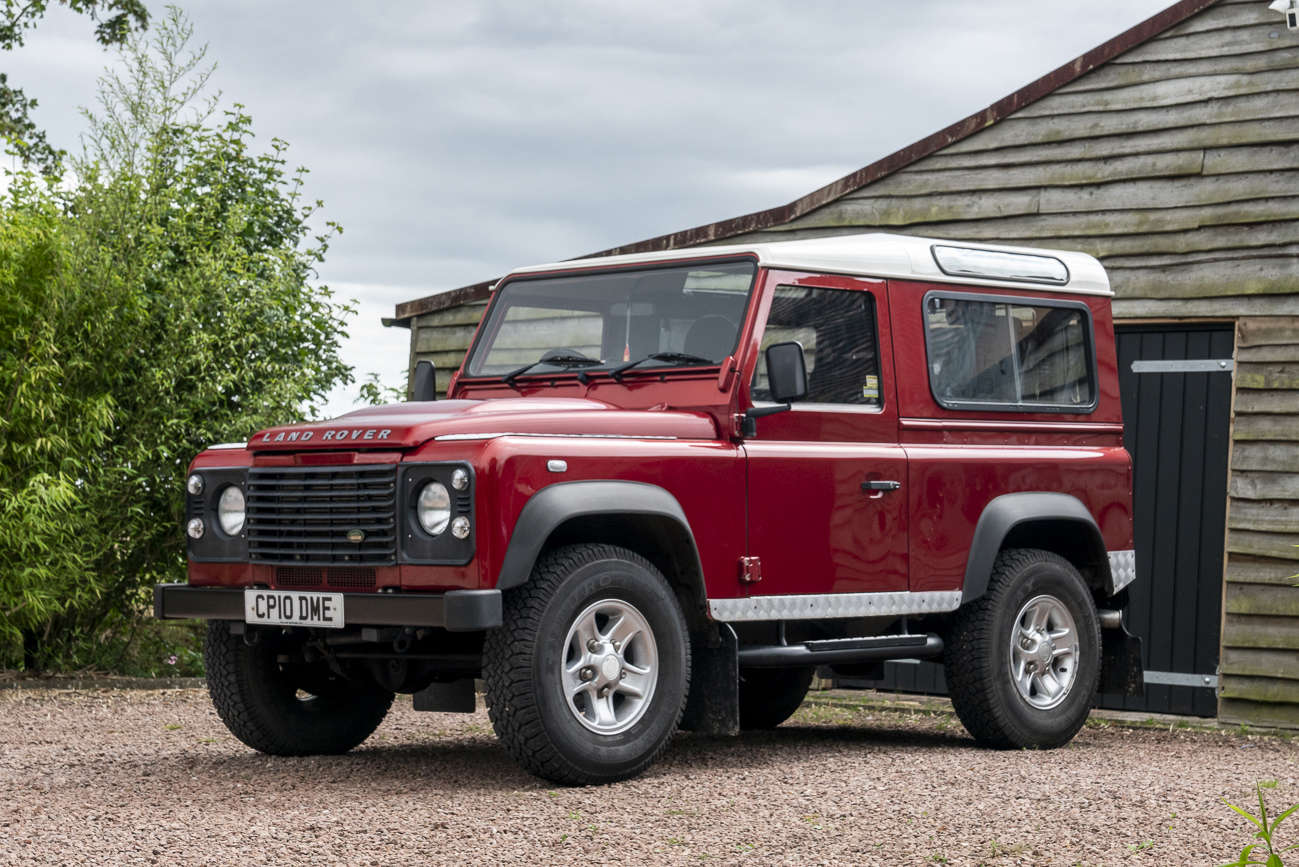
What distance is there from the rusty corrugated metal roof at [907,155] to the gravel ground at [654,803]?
415 centimetres

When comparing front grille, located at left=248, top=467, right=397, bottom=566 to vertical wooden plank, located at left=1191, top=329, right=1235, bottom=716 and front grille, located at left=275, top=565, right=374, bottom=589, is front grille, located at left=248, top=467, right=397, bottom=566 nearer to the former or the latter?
front grille, located at left=275, top=565, right=374, bottom=589

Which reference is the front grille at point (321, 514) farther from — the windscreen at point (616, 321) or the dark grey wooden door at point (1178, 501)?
the dark grey wooden door at point (1178, 501)

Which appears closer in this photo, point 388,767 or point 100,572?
point 388,767

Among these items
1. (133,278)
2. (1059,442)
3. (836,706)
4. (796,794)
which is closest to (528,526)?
(796,794)

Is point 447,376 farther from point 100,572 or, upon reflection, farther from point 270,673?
point 270,673

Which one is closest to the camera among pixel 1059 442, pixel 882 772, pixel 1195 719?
pixel 882 772

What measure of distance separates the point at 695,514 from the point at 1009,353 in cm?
233

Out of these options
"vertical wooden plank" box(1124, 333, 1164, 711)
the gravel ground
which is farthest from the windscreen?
"vertical wooden plank" box(1124, 333, 1164, 711)

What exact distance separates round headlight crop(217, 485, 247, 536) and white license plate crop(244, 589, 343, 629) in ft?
1.18

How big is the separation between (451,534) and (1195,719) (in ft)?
17.8

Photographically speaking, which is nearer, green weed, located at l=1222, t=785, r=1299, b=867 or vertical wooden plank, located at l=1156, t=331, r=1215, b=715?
green weed, located at l=1222, t=785, r=1299, b=867

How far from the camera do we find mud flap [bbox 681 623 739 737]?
6355 mm

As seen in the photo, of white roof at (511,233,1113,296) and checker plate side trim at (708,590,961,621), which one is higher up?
white roof at (511,233,1113,296)

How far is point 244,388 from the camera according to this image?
1187 centimetres
